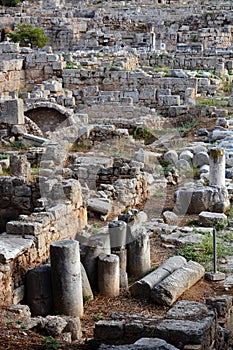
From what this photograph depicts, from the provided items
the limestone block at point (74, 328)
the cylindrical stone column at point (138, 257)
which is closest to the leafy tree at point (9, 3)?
the cylindrical stone column at point (138, 257)

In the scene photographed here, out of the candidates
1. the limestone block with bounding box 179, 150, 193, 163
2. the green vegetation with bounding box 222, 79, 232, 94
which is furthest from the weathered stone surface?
the green vegetation with bounding box 222, 79, 232, 94

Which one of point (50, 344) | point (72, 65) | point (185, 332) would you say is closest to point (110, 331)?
point (50, 344)

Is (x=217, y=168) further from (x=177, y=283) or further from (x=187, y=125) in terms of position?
(x=187, y=125)

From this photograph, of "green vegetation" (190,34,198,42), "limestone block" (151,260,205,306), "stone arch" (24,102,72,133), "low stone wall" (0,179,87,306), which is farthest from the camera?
"green vegetation" (190,34,198,42)

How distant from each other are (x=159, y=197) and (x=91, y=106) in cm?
913

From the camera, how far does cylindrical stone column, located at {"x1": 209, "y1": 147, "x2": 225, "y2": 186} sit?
14016 millimetres

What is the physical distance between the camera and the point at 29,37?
108 feet

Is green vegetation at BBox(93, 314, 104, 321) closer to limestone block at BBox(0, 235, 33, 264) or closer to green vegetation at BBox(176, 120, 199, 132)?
limestone block at BBox(0, 235, 33, 264)

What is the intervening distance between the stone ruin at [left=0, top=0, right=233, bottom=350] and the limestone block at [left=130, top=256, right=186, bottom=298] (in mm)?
18

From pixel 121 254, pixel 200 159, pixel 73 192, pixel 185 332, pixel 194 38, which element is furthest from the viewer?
pixel 194 38

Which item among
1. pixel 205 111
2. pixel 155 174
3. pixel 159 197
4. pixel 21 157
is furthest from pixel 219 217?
pixel 205 111

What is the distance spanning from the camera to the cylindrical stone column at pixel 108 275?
9.88 m

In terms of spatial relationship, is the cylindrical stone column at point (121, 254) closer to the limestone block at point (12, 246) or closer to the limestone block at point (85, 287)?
the limestone block at point (85, 287)

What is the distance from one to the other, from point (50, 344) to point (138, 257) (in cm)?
328
